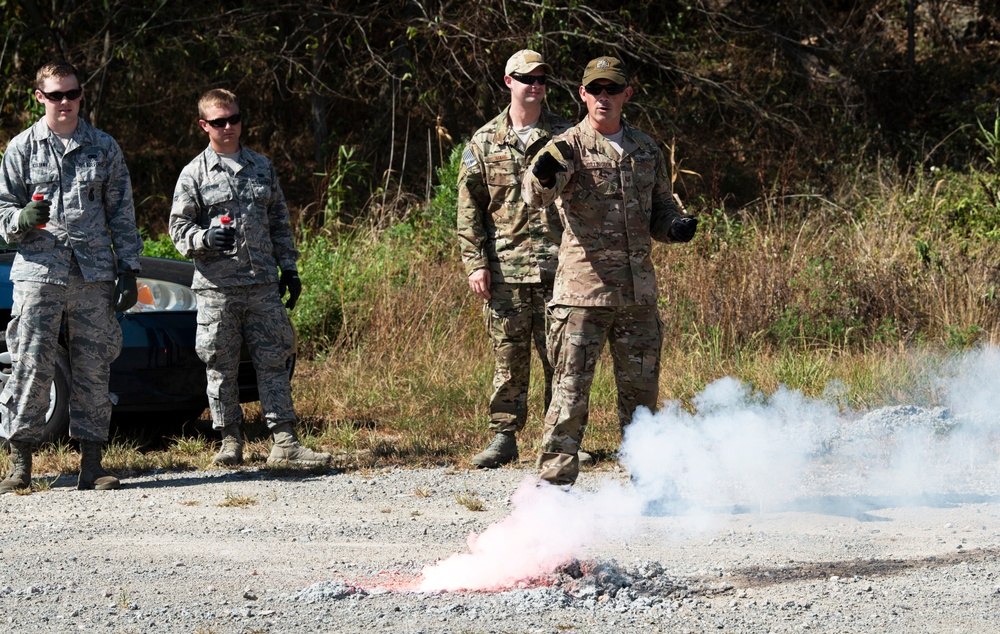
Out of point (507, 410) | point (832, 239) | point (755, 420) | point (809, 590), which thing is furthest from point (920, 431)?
point (832, 239)

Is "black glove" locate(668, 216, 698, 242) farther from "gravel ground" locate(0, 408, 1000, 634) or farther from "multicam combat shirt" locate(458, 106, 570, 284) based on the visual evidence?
"gravel ground" locate(0, 408, 1000, 634)

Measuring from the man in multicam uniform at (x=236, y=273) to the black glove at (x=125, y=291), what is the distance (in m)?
0.38

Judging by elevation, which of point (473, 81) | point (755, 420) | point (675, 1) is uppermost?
point (675, 1)

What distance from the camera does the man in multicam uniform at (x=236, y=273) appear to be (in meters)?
6.47

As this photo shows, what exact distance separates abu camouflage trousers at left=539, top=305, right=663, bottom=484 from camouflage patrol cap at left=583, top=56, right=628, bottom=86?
99cm

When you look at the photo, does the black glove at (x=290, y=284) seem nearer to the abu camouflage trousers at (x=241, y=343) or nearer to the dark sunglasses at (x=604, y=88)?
the abu camouflage trousers at (x=241, y=343)

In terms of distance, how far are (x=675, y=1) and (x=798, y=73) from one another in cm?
215

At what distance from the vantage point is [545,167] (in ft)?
16.9

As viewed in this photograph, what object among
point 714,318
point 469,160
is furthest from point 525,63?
point 714,318

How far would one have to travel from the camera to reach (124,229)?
6133mm

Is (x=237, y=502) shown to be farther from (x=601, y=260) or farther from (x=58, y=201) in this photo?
(x=601, y=260)

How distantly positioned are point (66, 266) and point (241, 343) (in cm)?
108

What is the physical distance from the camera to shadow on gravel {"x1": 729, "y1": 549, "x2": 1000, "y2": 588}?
445cm

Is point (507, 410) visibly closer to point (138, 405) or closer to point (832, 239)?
point (138, 405)
